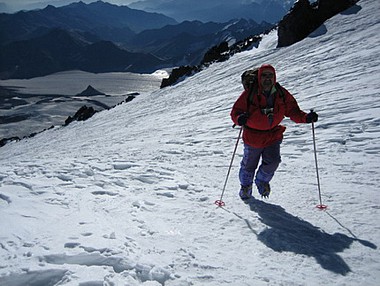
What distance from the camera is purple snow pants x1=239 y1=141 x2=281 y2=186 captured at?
448 cm

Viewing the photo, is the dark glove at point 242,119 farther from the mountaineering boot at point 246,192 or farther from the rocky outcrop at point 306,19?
the rocky outcrop at point 306,19

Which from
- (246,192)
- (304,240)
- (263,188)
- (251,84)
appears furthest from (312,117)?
(304,240)

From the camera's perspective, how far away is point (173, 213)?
173 inches

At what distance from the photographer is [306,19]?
1025 inches

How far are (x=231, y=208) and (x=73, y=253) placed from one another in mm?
2210

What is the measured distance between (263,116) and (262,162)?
714 mm

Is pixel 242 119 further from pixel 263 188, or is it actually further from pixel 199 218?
pixel 199 218

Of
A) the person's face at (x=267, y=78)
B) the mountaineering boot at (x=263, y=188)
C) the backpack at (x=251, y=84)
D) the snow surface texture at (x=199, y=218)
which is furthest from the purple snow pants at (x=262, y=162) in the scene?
the person's face at (x=267, y=78)

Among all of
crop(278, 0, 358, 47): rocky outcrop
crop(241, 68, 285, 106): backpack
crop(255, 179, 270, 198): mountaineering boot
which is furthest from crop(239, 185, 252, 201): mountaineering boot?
crop(278, 0, 358, 47): rocky outcrop

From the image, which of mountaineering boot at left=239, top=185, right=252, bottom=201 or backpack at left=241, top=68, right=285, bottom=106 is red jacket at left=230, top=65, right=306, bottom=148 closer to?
backpack at left=241, top=68, right=285, bottom=106

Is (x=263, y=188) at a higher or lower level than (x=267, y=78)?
lower

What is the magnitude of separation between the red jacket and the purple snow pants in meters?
0.10

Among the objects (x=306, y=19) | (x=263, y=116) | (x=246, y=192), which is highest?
(x=306, y=19)

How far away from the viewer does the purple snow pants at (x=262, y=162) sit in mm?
4477
